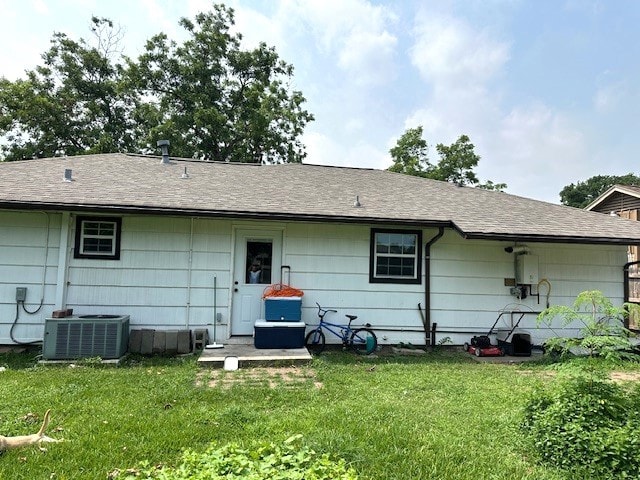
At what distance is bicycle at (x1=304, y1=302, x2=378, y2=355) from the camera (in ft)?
21.2

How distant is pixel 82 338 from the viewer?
5.48 metres

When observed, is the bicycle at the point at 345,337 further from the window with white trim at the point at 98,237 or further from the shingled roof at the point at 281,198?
the window with white trim at the point at 98,237

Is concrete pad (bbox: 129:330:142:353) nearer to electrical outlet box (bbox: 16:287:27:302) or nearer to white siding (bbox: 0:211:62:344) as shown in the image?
white siding (bbox: 0:211:62:344)

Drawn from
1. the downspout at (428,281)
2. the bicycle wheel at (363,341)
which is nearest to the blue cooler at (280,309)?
the bicycle wheel at (363,341)

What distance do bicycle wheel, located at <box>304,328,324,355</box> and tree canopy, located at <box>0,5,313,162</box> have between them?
15054 mm

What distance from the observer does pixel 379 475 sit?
2414 millimetres

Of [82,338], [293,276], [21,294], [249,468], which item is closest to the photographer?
[249,468]

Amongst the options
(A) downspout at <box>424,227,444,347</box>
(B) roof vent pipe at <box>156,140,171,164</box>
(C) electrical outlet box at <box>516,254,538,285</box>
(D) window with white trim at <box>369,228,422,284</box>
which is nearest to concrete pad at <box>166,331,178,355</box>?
(D) window with white trim at <box>369,228,422,284</box>

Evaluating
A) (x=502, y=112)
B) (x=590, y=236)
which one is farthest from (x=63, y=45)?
(x=590, y=236)

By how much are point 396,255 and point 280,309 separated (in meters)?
2.49

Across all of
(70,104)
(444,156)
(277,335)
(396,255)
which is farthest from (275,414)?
(444,156)

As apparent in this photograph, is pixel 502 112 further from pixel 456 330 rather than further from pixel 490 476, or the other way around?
pixel 490 476

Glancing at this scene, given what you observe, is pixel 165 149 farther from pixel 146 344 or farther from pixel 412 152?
pixel 412 152

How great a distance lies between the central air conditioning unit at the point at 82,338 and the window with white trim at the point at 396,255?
448 centimetres
